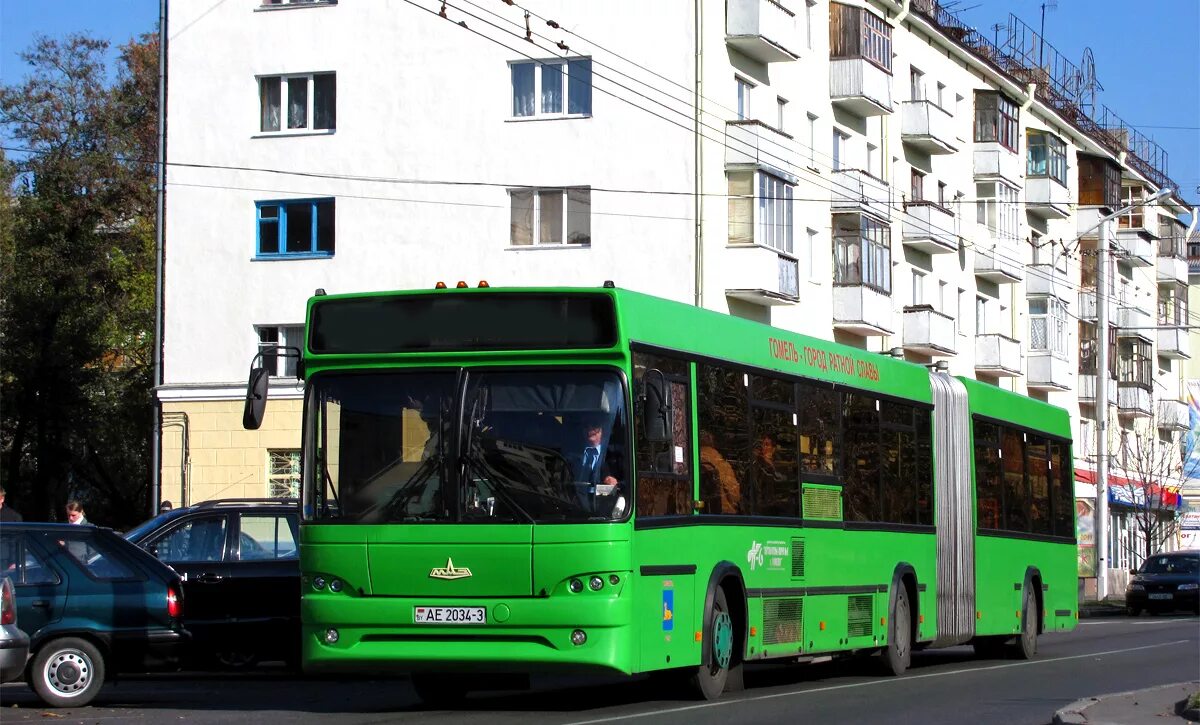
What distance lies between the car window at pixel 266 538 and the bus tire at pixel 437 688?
14.1ft

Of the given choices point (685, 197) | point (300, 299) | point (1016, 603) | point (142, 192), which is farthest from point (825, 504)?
point (142, 192)

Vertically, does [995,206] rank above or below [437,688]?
above

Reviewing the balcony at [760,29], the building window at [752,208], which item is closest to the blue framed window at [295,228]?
the building window at [752,208]

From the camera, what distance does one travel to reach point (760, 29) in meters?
37.9

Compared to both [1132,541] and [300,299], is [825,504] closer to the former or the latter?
[300,299]

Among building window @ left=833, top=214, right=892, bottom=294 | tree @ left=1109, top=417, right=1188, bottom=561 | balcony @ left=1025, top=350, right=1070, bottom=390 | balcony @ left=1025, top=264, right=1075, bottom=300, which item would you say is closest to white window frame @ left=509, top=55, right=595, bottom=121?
building window @ left=833, top=214, right=892, bottom=294

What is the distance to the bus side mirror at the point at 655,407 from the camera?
481 inches

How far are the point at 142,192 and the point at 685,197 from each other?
19.8m

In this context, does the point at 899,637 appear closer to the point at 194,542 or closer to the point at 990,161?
the point at 194,542

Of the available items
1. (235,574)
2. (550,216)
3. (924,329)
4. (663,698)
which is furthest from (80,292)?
(663,698)

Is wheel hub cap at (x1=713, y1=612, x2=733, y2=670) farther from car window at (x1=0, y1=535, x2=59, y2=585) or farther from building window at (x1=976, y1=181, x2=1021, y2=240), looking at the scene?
building window at (x1=976, y1=181, x2=1021, y2=240)

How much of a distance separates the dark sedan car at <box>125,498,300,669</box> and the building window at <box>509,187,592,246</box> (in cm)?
1999

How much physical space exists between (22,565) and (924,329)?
35.6 metres

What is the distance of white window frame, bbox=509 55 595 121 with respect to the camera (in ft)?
122
